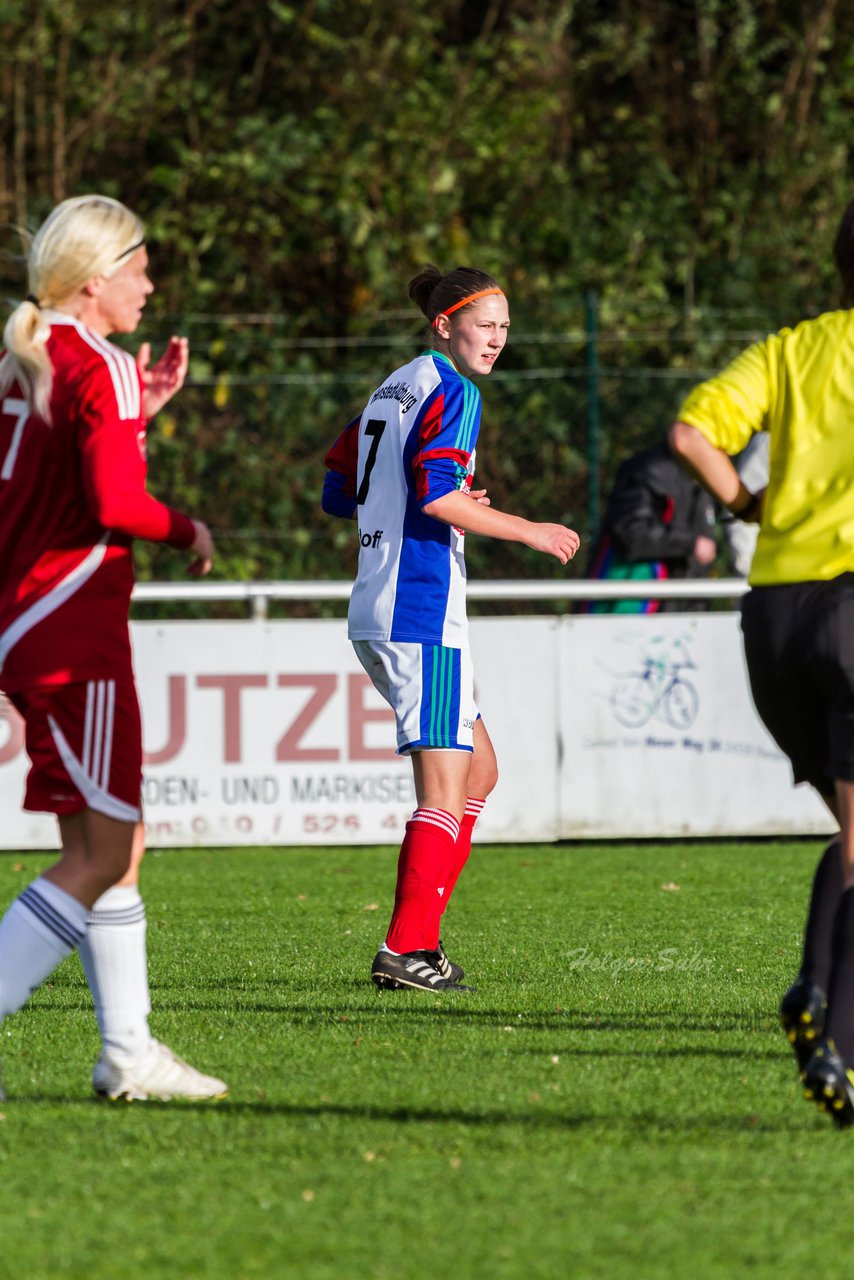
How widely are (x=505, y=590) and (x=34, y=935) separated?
5787mm

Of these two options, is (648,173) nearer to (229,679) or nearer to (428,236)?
(428,236)

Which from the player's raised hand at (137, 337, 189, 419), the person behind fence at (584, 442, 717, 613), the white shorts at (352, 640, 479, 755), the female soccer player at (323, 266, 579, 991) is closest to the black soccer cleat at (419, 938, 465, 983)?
the female soccer player at (323, 266, 579, 991)

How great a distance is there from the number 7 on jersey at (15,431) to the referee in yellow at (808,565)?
1239mm

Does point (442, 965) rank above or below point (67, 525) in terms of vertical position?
below

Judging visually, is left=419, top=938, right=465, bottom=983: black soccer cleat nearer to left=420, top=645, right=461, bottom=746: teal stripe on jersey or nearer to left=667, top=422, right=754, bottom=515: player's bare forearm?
left=420, top=645, right=461, bottom=746: teal stripe on jersey

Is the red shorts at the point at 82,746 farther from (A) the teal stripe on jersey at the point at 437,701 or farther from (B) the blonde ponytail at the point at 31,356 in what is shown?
(A) the teal stripe on jersey at the point at 437,701

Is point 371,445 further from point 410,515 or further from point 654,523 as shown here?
point 654,523

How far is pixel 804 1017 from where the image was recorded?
3.49 metres

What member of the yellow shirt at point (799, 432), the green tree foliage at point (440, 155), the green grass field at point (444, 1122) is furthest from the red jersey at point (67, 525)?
the green tree foliage at point (440, 155)

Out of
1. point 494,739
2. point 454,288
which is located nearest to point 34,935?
point 454,288

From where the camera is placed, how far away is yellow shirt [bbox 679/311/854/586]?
3.56 metres

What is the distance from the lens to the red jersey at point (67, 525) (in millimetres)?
3648

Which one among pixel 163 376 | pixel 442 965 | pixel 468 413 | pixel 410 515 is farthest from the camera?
pixel 442 965

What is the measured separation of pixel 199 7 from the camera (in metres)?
16.6
